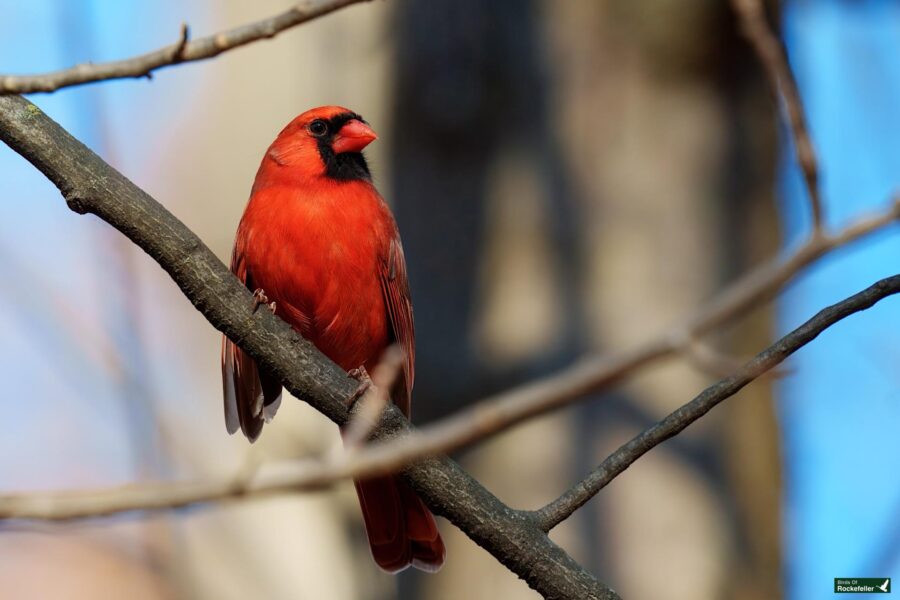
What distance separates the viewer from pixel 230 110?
4738 millimetres

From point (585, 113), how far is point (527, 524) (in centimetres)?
216

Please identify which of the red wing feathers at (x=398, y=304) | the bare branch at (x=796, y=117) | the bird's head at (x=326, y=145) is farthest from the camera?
the bird's head at (x=326, y=145)

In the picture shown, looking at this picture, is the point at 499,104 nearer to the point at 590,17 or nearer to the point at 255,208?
the point at 590,17

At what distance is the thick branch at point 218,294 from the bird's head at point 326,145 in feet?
3.83

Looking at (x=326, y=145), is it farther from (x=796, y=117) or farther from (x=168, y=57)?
(x=796, y=117)

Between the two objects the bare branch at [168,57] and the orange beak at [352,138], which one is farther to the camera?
the orange beak at [352,138]

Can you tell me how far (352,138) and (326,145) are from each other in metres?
0.08

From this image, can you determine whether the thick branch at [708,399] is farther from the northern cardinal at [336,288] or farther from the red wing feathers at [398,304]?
the red wing feathers at [398,304]

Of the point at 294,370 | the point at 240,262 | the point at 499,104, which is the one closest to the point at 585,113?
the point at 499,104

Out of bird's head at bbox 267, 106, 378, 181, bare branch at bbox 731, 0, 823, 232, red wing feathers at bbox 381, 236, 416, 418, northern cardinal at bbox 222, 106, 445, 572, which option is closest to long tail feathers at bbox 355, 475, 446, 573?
northern cardinal at bbox 222, 106, 445, 572

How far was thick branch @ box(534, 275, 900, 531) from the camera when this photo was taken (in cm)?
187

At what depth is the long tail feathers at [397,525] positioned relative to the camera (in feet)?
9.93
